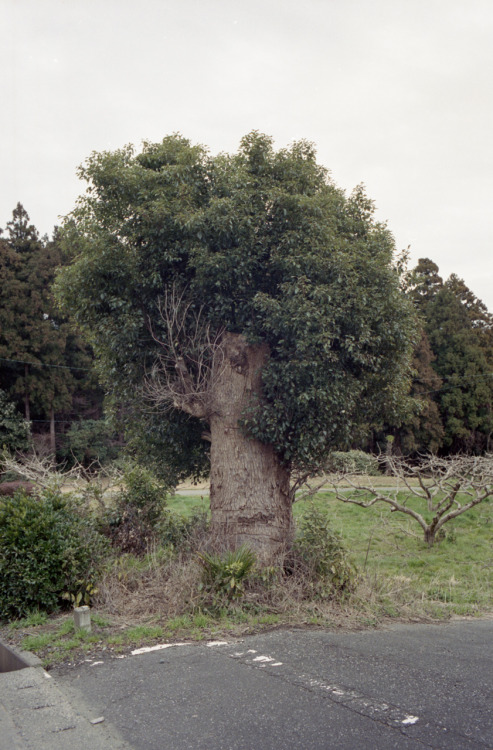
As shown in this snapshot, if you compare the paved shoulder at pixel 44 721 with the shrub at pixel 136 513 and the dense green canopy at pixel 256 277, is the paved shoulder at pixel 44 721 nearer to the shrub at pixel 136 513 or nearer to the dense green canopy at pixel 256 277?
the dense green canopy at pixel 256 277

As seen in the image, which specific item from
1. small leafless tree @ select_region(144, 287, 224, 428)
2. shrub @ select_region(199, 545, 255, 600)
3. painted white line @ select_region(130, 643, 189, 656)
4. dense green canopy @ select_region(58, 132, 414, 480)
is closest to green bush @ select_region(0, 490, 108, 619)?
shrub @ select_region(199, 545, 255, 600)

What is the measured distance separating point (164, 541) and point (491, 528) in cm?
1176

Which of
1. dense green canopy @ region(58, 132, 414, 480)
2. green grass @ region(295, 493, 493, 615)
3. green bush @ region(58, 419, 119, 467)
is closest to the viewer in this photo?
dense green canopy @ region(58, 132, 414, 480)

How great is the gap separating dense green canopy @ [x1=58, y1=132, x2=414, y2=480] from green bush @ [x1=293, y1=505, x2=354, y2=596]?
1.04 meters

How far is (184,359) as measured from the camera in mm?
9180

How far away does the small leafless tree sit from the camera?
8.63m

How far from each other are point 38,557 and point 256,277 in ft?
16.1

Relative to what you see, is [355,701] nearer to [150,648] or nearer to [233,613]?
[150,648]

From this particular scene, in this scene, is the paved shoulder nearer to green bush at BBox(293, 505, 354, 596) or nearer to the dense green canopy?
green bush at BBox(293, 505, 354, 596)

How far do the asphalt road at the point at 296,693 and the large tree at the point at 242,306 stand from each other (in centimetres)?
280

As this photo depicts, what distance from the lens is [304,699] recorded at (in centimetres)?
457

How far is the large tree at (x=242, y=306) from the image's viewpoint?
327 inches

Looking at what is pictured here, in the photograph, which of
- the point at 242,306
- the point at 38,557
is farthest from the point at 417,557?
the point at 38,557

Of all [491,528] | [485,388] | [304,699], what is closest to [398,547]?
[491,528]
